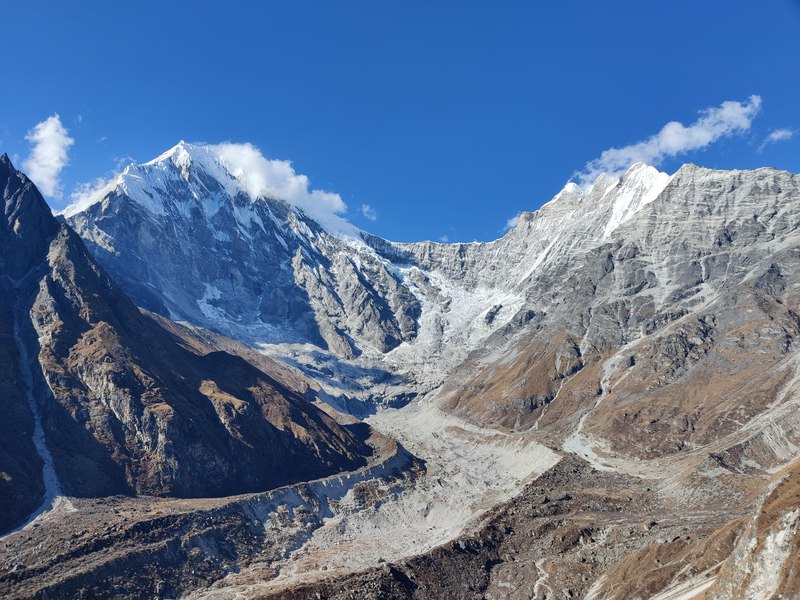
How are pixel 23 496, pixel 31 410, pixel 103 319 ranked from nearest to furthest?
pixel 23 496
pixel 31 410
pixel 103 319

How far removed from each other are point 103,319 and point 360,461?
257 feet

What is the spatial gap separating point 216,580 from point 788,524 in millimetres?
85720

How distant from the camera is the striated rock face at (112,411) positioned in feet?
453

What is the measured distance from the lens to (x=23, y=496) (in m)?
A: 121

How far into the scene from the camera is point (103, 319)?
581 ft

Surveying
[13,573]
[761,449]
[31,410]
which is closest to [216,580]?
[13,573]

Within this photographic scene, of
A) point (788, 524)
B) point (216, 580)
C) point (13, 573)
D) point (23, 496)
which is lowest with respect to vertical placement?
point (788, 524)

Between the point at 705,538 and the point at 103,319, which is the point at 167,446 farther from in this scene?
the point at 705,538

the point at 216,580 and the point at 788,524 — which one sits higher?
the point at 216,580

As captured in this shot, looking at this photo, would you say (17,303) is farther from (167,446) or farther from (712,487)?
(712,487)

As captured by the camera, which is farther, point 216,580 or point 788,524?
point 216,580

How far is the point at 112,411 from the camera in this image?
152m

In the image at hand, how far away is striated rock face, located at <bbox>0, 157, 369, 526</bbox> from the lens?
453ft

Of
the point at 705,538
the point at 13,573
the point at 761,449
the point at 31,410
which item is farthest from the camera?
the point at 761,449
